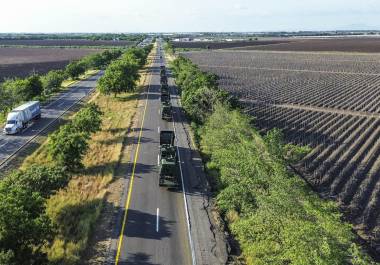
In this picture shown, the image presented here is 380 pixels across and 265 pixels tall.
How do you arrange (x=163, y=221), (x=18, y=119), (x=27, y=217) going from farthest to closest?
(x=18, y=119) → (x=163, y=221) → (x=27, y=217)

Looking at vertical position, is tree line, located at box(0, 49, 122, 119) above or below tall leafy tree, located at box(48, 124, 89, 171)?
above

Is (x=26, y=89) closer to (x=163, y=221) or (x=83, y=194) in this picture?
(x=83, y=194)

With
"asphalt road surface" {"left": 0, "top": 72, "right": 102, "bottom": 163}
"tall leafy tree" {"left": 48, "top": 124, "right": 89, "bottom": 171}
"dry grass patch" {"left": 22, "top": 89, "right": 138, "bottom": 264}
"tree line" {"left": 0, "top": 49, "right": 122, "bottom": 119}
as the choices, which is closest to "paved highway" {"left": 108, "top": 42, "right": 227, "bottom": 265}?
"dry grass patch" {"left": 22, "top": 89, "right": 138, "bottom": 264}

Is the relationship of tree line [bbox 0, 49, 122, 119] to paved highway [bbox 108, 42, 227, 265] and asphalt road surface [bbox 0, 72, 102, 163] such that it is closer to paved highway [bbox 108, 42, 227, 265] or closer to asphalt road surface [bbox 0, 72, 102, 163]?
asphalt road surface [bbox 0, 72, 102, 163]

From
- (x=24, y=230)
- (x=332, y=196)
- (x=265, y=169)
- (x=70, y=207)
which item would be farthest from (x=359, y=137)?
(x=24, y=230)

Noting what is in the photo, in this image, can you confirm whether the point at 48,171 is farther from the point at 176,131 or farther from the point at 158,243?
the point at 176,131

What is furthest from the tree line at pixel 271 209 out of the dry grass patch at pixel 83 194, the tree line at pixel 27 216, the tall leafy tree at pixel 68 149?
the tall leafy tree at pixel 68 149

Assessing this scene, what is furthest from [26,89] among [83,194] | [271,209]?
[271,209]
